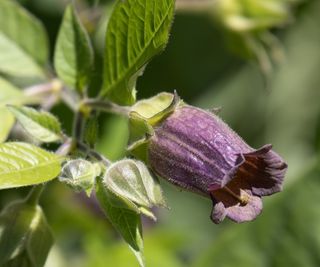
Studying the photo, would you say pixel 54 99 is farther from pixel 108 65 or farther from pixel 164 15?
pixel 164 15

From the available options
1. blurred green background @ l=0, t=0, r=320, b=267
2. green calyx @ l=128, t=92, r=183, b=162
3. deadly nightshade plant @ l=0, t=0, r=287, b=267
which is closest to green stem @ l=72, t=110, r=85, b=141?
deadly nightshade plant @ l=0, t=0, r=287, b=267

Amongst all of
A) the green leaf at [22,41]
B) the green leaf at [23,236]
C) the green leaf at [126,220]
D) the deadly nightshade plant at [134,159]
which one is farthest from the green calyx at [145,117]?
the green leaf at [22,41]

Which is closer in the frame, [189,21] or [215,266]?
[215,266]

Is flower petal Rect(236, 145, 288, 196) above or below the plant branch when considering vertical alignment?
above

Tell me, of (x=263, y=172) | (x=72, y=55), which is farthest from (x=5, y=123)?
(x=263, y=172)

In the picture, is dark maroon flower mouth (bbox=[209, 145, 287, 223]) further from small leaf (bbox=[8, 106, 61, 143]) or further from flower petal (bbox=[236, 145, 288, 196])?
small leaf (bbox=[8, 106, 61, 143])

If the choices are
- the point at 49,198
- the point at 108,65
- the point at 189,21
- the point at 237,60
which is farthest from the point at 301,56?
the point at 108,65

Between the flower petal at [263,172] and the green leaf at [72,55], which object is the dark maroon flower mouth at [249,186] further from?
the green leaf at [72,55]
